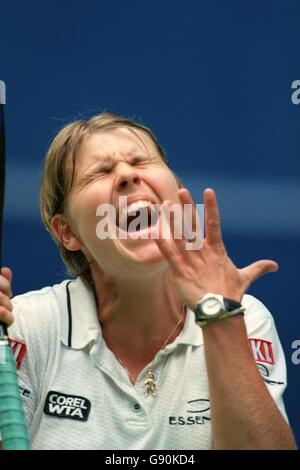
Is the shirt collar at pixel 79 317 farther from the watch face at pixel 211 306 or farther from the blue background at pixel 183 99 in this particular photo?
the blue background at pixel 183 99

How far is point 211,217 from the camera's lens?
1.30 m

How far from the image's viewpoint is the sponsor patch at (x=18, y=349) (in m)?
1.49

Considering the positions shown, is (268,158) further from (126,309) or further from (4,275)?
(4,275)

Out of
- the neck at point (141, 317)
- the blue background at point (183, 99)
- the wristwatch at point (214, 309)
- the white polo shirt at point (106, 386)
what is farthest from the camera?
the blue background at point (183, 99)

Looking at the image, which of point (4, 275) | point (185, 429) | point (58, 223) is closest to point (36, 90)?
point (58, 223)

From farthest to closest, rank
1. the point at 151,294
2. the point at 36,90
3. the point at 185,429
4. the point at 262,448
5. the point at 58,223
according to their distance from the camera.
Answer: the point at 36,90 < the point at 58,223 < the point at 151,294 < the point at 185,429 < the point at 262,448

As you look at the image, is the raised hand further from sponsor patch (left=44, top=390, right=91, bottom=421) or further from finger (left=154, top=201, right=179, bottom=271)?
sponsor patch (left=44, top=390, right=91, bottom=421)

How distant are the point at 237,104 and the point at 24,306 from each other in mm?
807

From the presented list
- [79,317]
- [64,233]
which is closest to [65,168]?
[64,233]

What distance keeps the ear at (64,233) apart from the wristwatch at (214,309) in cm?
44

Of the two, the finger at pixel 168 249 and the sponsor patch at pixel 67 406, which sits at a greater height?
the finger at pixel 168 249

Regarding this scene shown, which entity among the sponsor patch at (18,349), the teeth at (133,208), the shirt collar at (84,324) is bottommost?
the sponsor patch at (18,349)

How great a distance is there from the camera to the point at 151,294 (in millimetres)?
1551

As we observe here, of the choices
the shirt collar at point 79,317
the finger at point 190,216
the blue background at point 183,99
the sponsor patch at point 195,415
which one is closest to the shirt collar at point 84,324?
the shirt collar at point 79,317
